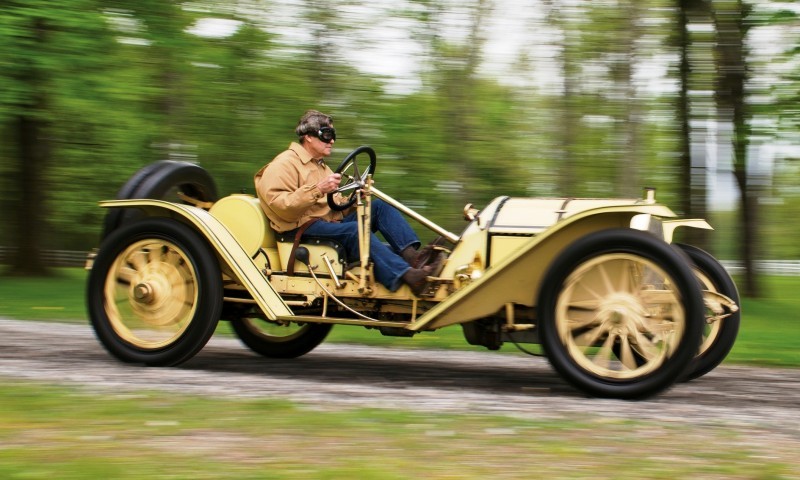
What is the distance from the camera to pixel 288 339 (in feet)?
26.6

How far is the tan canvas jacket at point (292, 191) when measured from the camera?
6934 millimetres

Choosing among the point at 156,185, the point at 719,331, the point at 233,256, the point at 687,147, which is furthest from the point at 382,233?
the point at 687,147

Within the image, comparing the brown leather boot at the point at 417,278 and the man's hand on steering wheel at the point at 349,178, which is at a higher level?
the man's hand on steering wheel at the point at 349,178

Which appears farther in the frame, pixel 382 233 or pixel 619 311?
pixel 382 233

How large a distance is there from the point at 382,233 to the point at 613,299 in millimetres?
1830

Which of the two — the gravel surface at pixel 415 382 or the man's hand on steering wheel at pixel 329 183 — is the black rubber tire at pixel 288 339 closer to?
the gravel surface at pixel 415 382

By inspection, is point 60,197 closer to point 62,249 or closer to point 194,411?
point 62,249

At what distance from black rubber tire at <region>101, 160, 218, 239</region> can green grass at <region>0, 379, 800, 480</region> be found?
221 cm

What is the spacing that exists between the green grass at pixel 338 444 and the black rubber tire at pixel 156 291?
1.43 m

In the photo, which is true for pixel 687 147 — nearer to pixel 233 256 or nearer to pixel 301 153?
pixel 301 153

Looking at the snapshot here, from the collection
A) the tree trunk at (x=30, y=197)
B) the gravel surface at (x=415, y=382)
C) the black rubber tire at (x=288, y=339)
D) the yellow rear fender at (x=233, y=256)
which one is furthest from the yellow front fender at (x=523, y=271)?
the tree trunk at (x=30, y=197)

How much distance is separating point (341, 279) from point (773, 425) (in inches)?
122

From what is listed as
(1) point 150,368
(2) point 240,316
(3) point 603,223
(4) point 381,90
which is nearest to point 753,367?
(3) point 603,223

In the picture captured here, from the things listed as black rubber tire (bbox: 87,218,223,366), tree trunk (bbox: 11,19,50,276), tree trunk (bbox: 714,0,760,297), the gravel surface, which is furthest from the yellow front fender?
tree trunk (bbox: 11,19,50,276)
